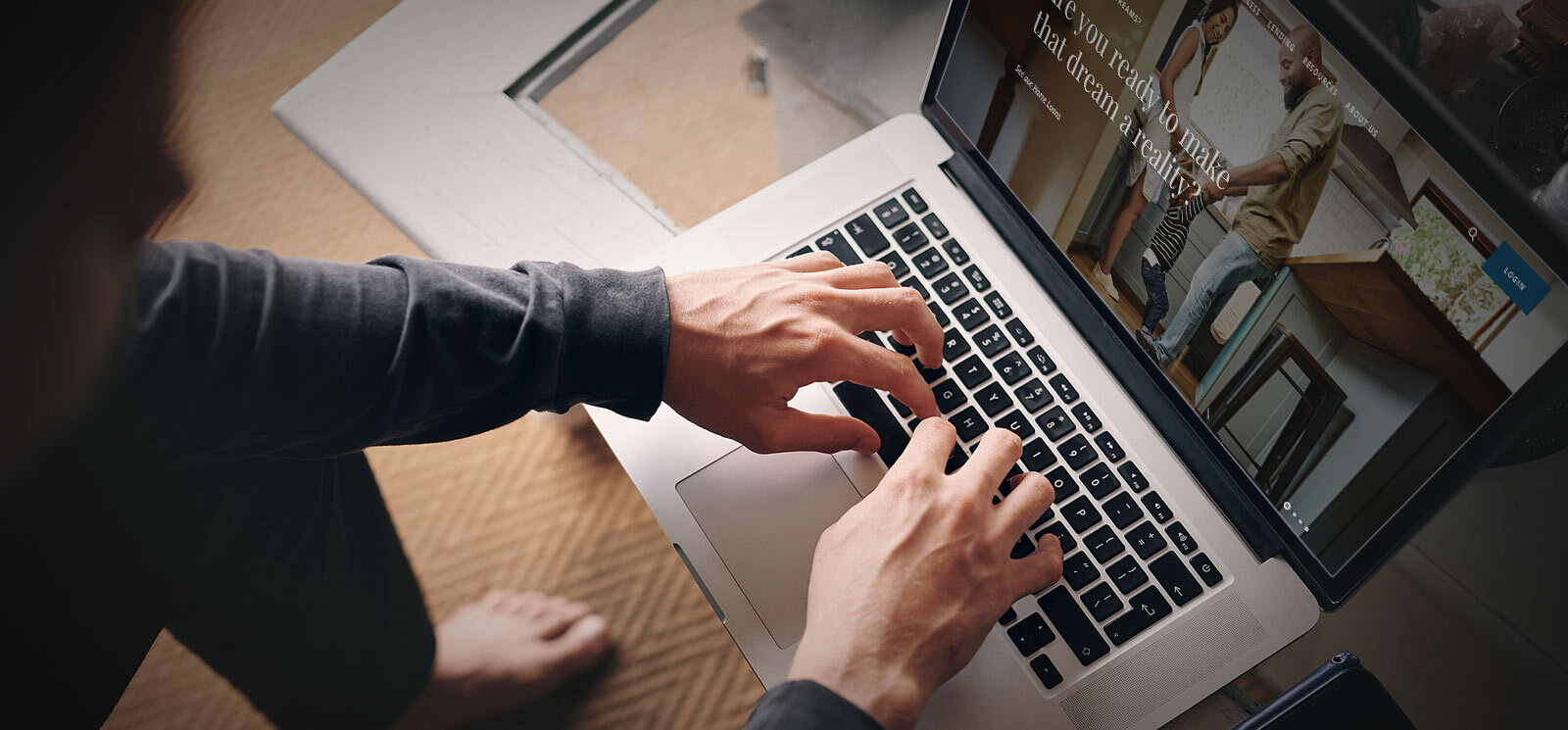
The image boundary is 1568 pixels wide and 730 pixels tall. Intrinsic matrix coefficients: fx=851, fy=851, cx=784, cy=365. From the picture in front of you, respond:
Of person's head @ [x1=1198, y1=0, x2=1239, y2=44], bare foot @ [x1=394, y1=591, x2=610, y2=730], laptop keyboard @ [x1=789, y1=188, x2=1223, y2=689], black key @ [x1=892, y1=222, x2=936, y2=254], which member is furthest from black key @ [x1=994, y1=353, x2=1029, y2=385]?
bare foot @ [x1=394, y1=591, x2=610, y2=730]

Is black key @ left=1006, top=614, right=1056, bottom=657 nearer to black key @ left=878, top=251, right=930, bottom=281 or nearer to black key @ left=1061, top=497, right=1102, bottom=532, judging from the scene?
black key @ left=1061, top=497, right=1102, bottom=532

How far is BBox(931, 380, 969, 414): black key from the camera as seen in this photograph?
57 centimetres

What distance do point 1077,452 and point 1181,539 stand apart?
3.2 inches

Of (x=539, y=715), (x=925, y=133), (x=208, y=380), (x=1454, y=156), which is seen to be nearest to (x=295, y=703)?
(x=539, y=715)

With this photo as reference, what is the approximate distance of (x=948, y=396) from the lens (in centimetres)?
57

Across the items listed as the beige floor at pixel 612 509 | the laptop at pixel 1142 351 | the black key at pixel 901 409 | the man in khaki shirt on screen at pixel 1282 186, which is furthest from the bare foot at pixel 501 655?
the man in khaki shirt on screen at pixel 1282 186

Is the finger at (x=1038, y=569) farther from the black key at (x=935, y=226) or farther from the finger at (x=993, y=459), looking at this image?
the black key at (x=935, y=226)

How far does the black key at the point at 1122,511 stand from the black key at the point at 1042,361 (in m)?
0.09

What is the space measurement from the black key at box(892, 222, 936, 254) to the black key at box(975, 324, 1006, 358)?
0.26ft

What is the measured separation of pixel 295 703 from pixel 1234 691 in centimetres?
73

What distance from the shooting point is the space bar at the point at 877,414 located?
22.4 inches

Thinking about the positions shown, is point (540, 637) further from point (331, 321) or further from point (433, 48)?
point (433, 48)

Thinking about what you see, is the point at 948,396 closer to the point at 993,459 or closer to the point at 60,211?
the point at 993,459

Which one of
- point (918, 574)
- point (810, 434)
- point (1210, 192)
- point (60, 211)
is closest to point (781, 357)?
point (810, 434)
